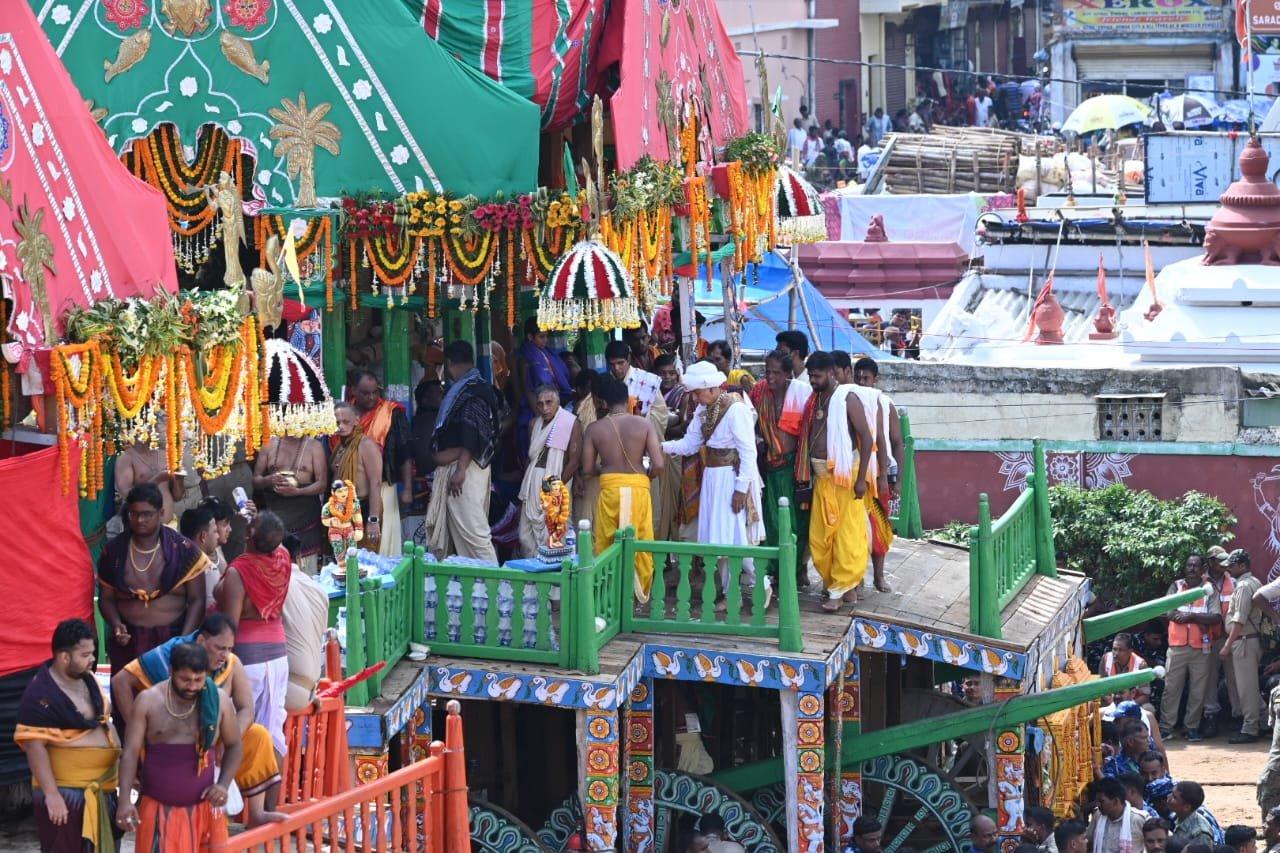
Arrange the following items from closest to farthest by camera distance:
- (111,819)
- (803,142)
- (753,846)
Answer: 1. (111,819)
2. (753,846)
3. (803,142)

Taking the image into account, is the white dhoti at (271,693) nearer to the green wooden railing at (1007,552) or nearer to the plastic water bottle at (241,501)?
the plastic water bottle at (241,501)

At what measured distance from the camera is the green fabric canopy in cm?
1438

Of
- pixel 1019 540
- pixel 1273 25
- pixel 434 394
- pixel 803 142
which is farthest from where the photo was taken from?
pixel 803 142

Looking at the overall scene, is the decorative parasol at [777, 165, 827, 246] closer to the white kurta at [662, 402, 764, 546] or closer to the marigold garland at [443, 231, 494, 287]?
the marigold garland at [443, 231, 494, 287]

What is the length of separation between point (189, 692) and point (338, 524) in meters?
4.02

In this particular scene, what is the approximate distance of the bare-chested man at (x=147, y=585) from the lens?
35.1 ft

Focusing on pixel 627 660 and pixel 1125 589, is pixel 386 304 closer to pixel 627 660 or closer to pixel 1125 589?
pixel 627 660

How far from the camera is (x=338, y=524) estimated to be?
13.2 meters

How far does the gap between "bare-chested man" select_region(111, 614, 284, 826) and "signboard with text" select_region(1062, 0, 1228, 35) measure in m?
45.4

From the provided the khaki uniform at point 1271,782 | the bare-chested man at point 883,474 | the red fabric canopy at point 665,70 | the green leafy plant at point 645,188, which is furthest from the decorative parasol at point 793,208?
the khaki uniform at point 1271,782

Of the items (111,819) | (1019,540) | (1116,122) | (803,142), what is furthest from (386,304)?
(803,142)

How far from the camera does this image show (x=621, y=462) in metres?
13.9

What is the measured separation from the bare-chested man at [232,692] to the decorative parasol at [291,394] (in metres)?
2.31

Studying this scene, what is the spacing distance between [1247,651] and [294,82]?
9.90 meters
